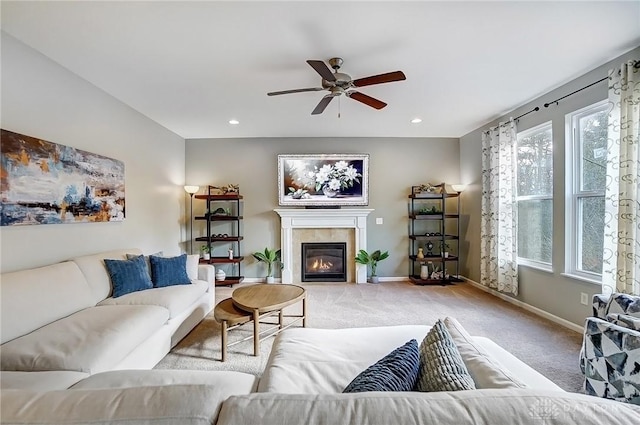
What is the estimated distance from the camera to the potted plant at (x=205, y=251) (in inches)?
201

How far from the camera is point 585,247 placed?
3.18 m

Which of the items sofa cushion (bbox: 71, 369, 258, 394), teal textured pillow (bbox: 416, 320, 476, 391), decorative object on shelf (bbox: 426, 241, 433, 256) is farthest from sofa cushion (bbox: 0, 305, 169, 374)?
decorative object on shelf (bbox: 426, 241, 433, 256)

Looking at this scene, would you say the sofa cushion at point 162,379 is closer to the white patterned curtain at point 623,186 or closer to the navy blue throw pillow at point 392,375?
the navy blue throw pillow at point 392,375

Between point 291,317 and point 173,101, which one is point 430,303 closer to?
point 291,317

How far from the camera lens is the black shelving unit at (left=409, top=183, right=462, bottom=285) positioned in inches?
212

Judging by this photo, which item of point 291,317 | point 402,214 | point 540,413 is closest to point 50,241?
point 291,317

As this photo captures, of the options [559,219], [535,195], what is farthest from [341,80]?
[535,195]

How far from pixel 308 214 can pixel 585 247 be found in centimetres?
382

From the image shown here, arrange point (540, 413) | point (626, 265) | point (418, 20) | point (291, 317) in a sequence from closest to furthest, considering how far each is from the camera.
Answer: point (540, 413)
point (418, 20)
point (626, 265)
point (291, 317)

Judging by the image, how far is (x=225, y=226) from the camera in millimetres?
5543

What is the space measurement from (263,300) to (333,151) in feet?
11.4

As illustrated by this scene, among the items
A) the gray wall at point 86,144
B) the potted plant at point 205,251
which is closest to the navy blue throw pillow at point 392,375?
the gray wall at point 86,144

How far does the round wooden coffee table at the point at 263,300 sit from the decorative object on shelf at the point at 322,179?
243 cm

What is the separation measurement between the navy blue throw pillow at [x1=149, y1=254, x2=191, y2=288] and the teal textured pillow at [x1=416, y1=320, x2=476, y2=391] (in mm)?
2965
